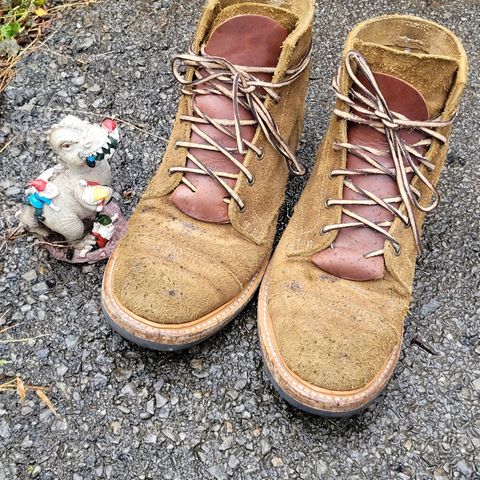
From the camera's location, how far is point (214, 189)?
5.36ft

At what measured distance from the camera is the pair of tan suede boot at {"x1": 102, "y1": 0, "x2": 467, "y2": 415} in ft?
4.95

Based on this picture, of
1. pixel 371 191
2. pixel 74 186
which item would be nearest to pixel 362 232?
pixel 371 191

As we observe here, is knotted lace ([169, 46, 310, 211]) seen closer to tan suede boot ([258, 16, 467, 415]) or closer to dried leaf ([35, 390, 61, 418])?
tan suede boot ([258, 16, 467, 415])

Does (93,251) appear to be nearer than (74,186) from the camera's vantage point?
No

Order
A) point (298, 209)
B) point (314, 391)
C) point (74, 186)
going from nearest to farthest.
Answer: point (314, 391)
point (74, 186)
point (298, 209)

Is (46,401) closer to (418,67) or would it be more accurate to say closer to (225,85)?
(225,85)

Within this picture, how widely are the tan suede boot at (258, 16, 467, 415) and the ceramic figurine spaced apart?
1.57 ft

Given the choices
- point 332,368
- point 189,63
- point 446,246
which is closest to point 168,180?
point 189,63

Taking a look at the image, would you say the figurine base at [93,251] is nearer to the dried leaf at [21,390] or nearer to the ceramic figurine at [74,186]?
the ceramic figurine at [74,186]

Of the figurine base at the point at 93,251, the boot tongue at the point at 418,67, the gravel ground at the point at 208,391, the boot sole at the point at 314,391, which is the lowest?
the gravel ground at the point at 208,391

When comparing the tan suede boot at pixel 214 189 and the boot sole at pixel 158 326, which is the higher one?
the tan suede boot at pixel 214 189

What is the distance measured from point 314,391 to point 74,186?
0.75 metres

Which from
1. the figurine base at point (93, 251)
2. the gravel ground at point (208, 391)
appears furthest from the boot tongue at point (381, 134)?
the figurine base at point (93, 251)

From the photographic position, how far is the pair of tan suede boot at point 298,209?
1.51 metres
